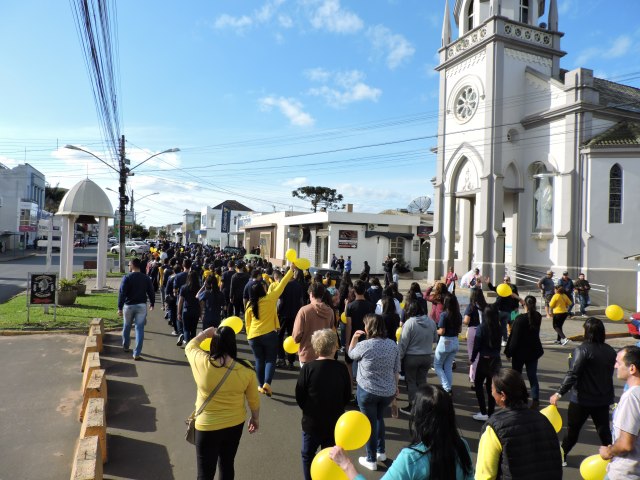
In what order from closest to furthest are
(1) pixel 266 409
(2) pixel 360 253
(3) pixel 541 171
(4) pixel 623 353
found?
(4) pixel 623 353 < (1) pixel 266 409 < (3) pixel 541 171 < (2) pixel 360 253

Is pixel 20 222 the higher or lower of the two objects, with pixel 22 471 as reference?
higher

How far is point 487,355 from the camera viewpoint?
6.02 m

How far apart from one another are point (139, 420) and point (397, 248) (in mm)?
27648

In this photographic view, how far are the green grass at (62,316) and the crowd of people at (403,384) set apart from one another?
3.23 meters

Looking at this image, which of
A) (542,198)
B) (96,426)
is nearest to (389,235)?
(542,198)

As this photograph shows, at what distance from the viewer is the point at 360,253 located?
102 ft

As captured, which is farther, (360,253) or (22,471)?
(360,253)

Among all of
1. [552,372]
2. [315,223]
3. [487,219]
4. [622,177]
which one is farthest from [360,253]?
[552,372]

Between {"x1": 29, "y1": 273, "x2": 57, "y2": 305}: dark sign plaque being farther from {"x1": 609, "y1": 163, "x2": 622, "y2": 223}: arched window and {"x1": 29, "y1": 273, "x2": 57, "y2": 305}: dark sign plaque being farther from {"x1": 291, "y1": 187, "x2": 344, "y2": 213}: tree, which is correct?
{"x1": 291, "y1": 187, "x2": 344, "y2": 213}: tree

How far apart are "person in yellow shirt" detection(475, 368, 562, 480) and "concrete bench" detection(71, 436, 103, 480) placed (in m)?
3.03

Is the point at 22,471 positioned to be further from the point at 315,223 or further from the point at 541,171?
the point at 315,223

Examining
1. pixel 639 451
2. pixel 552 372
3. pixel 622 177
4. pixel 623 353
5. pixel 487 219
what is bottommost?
pixel 552 372

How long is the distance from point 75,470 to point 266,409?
2798mm

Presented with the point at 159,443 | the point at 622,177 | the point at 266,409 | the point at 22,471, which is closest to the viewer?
the point at 22,471
